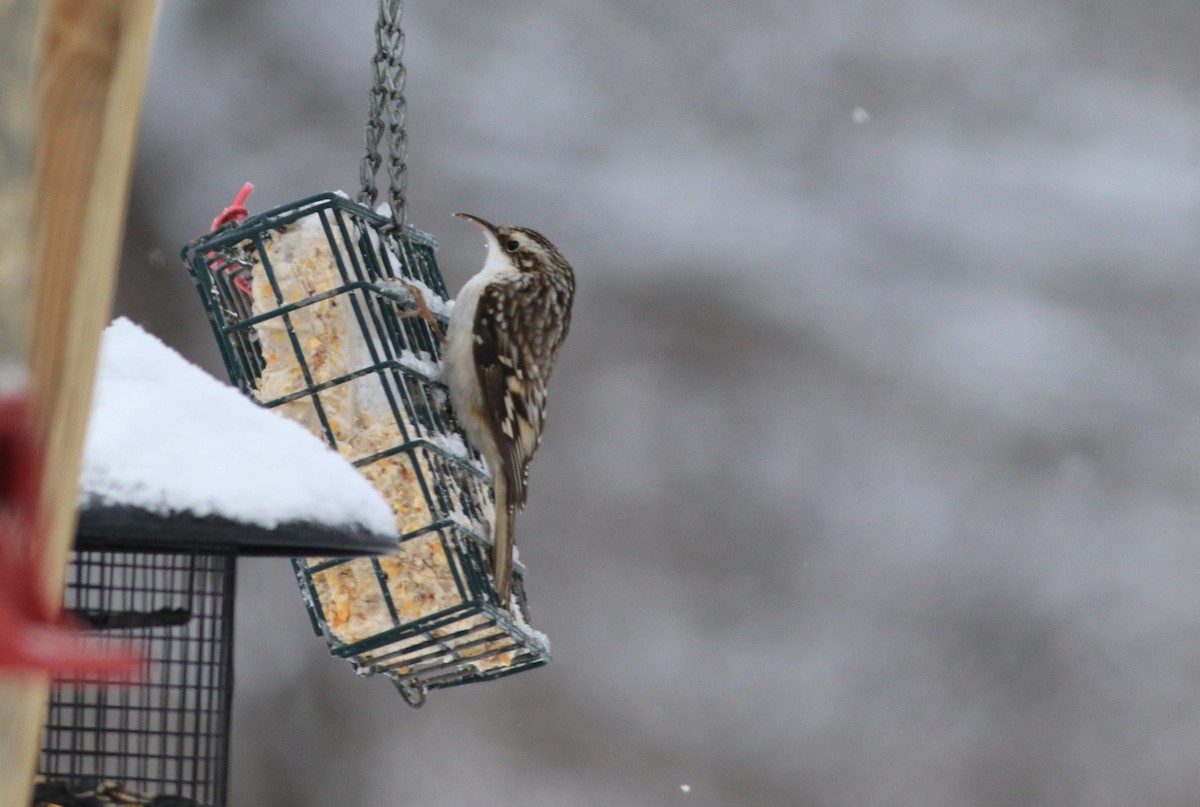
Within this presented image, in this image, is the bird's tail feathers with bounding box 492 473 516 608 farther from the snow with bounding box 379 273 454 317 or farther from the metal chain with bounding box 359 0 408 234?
the metal chain with bounding box 359 0 408 234

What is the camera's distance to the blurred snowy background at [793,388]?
10.5 m

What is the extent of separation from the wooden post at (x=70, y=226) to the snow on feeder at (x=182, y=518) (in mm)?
1151

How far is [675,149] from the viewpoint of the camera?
11.2 m

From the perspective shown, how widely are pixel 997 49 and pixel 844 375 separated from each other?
2483 mm

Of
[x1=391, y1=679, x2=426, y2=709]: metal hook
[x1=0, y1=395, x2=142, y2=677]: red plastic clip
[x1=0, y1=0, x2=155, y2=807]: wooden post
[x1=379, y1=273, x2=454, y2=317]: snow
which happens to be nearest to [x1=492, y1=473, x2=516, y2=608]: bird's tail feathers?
[x1=391, y1=679, x2=426, y2=709]: metal hook

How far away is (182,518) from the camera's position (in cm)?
304

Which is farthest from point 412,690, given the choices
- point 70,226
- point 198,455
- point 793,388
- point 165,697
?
point 793,388

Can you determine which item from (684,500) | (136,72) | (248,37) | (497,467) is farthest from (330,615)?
(248,37)

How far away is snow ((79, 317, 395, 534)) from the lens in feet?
10.00

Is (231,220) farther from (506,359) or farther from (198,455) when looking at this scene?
Result: (198,455)

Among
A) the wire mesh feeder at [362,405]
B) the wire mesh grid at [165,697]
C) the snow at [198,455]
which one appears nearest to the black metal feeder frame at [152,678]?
the wire mesh grid at [165,697]

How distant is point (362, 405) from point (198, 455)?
1494mm

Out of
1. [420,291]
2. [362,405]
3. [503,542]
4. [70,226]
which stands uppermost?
[420,291]

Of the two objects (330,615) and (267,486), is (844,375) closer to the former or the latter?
(330,615)
